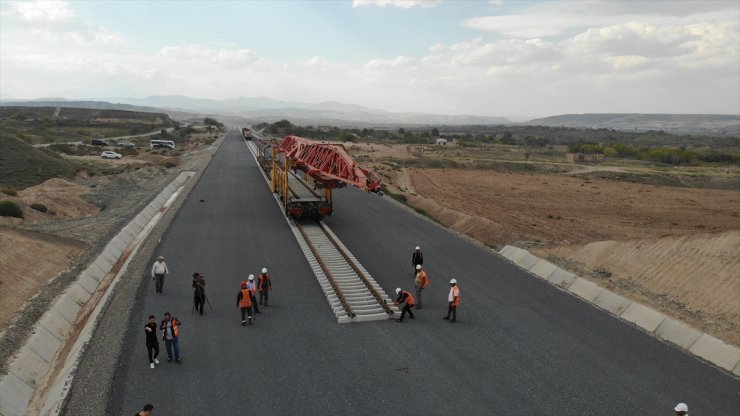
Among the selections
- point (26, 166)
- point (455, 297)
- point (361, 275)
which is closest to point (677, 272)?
point (455, 297)

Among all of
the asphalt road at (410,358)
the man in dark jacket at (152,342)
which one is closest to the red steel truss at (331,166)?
the asphalt road at (410,358)

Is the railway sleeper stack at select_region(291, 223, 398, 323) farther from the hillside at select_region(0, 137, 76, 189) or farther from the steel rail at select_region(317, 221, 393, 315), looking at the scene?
the hillside at select_region(0, 137, 76, 189)

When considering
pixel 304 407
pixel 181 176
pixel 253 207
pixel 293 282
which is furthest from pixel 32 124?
pixel 304 407

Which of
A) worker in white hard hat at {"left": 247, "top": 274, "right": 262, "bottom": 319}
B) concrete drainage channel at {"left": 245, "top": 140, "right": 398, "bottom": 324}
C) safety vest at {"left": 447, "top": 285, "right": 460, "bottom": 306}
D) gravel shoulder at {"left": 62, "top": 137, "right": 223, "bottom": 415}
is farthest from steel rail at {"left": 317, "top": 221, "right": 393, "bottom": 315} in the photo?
gravel shoulder at {"left": 62, "top": 137, "right": 223, "bottom": 415}

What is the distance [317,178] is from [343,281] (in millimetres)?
9313

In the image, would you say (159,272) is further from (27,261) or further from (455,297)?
(455,297)

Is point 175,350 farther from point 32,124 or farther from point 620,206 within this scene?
point 32,124

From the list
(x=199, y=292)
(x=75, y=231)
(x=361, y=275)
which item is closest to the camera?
(x=199, y=292)

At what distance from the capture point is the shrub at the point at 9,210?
29.4m

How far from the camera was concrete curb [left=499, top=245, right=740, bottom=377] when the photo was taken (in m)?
13.9

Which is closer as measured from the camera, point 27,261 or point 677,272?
point 27,261

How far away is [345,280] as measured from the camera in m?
19.5

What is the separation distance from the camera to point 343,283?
19.2 m

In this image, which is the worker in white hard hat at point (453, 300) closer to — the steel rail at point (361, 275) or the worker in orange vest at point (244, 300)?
the steel rail at point (361, 275)
